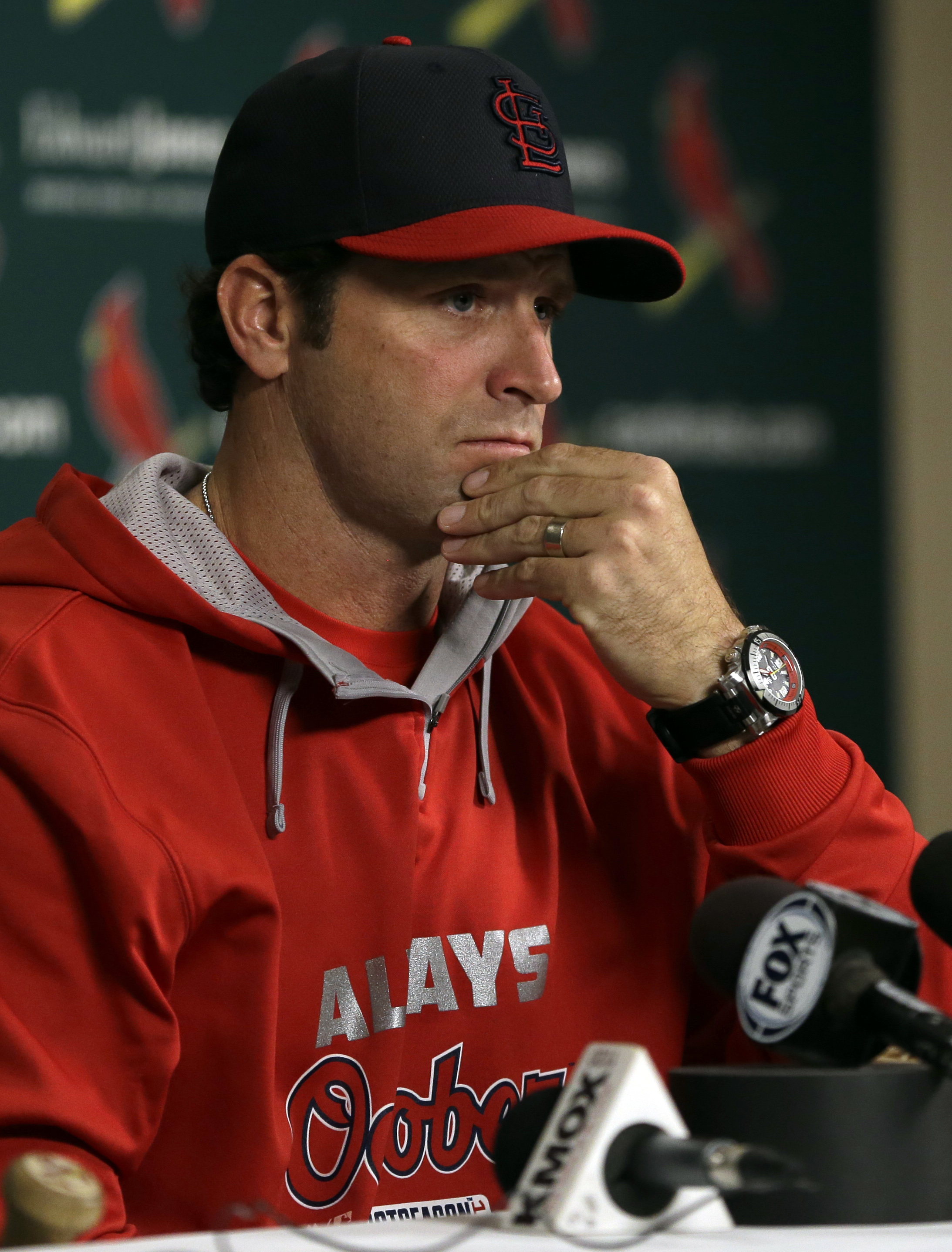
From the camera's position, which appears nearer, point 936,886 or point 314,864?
point 936,886

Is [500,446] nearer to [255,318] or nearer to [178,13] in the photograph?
[255,318]

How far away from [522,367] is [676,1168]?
2.47 feet

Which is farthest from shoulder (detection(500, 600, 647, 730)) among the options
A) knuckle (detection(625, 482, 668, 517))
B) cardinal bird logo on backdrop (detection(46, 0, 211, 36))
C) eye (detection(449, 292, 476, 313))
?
cardinal bird logo on backdrop (detection(46, 0, 211, 36))

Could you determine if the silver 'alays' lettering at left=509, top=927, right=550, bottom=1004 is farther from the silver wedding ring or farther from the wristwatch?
the silver wedding ring

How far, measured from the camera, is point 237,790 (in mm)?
1149

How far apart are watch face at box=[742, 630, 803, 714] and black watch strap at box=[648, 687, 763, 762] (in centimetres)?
1

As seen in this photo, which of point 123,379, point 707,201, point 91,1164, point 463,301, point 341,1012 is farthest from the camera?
point 707,201

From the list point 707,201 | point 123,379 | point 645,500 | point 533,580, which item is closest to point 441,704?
point 533,580

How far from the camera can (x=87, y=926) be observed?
1047 mm

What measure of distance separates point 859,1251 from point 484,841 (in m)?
0.65

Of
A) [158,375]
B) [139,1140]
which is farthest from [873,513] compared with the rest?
[139,1140]

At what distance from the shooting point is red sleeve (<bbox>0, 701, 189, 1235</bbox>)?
1.02 metres

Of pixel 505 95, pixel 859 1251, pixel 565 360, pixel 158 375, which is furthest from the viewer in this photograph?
pixel 565 360

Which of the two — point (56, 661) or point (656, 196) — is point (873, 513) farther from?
point (56, 661)
